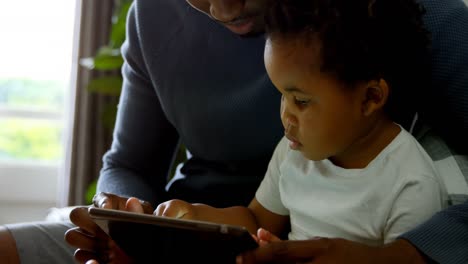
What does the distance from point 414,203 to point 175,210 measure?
399 millimetres

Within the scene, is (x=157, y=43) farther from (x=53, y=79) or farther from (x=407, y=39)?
(x=53, y=79)

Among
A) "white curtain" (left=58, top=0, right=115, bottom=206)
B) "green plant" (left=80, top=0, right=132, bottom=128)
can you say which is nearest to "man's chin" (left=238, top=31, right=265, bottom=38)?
"green plant" (left=80, top=0, right=132, bottom=128)

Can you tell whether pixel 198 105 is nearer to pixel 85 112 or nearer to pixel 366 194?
pixel 366 194

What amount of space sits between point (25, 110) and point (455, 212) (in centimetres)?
311

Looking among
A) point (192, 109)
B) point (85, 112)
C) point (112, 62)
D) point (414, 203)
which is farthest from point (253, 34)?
point (85, 112)

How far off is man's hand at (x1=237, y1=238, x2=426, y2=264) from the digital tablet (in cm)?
2

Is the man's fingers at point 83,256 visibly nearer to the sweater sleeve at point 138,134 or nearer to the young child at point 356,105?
the young child at point 356,105

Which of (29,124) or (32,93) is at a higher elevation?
(32,93)

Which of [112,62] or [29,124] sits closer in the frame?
[112,62]

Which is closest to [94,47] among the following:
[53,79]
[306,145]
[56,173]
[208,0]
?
[53,79]

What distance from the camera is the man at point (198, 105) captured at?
3.73ft

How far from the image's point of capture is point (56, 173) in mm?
3809

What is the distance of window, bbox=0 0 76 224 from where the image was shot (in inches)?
143

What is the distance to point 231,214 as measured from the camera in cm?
127
